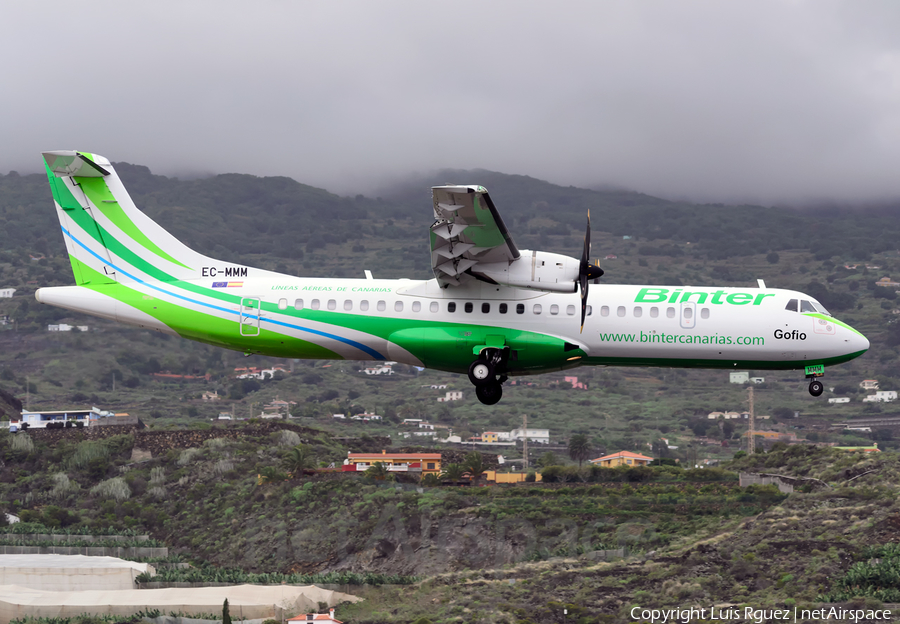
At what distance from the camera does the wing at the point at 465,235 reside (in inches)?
1167

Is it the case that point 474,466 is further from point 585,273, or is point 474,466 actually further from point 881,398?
point 881,398

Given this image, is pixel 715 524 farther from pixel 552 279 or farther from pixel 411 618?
pixel 552 279

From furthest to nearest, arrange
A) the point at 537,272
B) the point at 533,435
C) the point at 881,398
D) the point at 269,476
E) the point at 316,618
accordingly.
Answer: the point at 881,398 < the point at 533,435 < the point at 269,476 < the point at 316,618 < the point at 537,272

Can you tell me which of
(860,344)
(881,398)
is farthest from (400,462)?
(881,398)

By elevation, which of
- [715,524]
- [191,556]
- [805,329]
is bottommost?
[191,556]

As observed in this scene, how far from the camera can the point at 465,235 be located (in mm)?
31641

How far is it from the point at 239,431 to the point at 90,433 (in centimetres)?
1845

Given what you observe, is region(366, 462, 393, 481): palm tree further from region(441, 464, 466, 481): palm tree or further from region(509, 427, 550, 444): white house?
region(509, 427, 550, 444): white house

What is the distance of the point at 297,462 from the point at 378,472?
31.1 ft

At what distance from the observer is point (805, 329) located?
35031 mm

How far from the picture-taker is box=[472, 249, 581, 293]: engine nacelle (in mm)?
32188

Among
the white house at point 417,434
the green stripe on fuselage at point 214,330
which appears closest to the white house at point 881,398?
the white house at point 417,434

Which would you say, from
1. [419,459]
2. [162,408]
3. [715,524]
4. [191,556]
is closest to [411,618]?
[715,524]

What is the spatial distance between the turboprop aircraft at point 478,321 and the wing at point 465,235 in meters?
0.21
